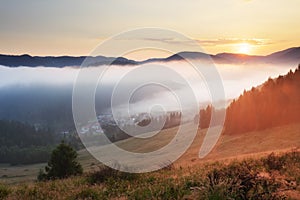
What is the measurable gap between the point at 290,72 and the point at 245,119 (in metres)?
16.9

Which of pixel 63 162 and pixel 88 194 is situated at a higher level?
pixel 88 194

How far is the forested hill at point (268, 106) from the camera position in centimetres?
8212

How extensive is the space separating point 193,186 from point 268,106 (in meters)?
79.1

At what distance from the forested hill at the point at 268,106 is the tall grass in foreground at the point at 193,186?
6919cm

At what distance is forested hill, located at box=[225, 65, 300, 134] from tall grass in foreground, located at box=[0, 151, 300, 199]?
69.2 metres

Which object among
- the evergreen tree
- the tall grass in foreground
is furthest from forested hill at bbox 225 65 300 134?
the tall grass in foreground

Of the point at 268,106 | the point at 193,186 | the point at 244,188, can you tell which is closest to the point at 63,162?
the point at 193,186

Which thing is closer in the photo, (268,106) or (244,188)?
(244,188)

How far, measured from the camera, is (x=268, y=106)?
8594 centimetres

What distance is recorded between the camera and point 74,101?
55.0 ft

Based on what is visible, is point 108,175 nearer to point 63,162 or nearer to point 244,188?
point 244,188

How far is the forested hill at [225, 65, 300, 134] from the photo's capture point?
269 feet

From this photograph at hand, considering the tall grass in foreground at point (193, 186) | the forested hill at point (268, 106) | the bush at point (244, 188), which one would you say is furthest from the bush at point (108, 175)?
the forested hill at point (268, 106)

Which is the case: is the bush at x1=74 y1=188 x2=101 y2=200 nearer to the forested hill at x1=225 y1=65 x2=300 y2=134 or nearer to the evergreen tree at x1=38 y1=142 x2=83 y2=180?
the evergreen tree at x1=38 y1=142 x2=83 y2=180
